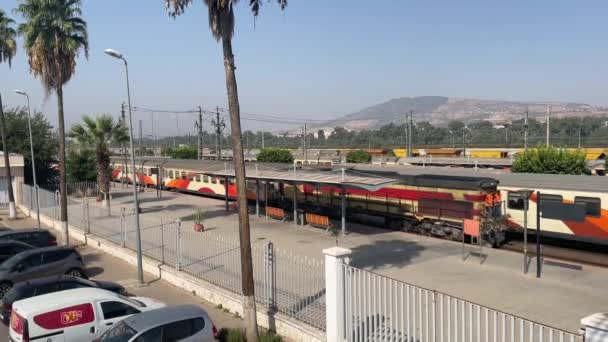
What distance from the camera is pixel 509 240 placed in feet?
77.5

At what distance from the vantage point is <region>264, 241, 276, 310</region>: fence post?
12117 mm

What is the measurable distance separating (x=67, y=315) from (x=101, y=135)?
1024 inches

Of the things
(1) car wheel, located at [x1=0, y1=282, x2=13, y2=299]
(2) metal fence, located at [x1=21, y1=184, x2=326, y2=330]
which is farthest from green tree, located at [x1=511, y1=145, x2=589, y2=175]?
(1) car wheel, located at [x1=0, y1=282, x2=13, y2=299]

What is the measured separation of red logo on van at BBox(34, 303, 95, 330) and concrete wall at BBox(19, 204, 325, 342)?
3804 millimetres

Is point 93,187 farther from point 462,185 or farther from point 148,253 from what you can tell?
point 462,185

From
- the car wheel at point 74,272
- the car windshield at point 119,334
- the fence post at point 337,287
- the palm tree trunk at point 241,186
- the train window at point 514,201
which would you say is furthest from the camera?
the train window at point 514,201

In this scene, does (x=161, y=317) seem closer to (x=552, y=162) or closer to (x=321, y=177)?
(x=321, y=177)

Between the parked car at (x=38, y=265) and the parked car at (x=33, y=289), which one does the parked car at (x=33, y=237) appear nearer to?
the parked car at (x=38, y=265)

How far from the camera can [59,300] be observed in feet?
35.8

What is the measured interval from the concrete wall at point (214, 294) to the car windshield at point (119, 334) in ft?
12.1

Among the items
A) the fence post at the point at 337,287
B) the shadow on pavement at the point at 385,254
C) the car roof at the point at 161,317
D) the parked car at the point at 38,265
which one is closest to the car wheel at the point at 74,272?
the parked car at the point at 38,265

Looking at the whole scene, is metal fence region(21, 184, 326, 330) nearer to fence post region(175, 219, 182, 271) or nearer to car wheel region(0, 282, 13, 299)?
fence post region(175, 219, 182, 271)

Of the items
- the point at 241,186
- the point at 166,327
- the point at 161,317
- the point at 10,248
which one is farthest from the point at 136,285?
the point at 166,327

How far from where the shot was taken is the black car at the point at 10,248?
19.9 metres
